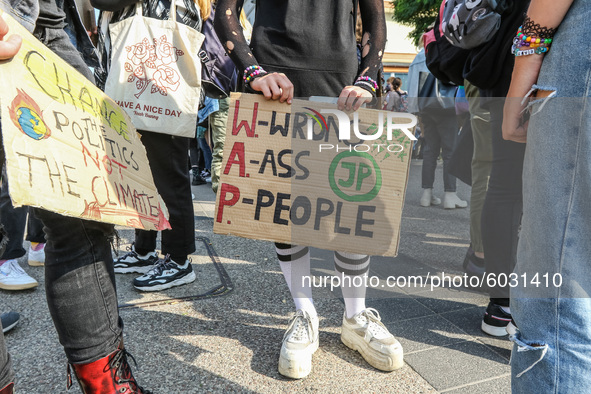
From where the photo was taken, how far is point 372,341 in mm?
1822

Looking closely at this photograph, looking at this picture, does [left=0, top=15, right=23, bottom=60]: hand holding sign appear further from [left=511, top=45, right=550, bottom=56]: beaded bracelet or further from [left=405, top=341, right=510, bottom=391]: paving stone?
[left=405, top=341, right=510, bottom=391]: paving stone

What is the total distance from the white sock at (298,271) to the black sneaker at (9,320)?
125cm

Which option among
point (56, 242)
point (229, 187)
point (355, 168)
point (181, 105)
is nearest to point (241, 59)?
point (229, 187)

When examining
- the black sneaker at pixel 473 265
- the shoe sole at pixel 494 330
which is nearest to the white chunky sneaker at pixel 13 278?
the shoe sole at pixel 494 330

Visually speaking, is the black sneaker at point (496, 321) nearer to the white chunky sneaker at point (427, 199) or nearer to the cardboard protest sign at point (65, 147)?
the cardboard protest sign at point (65, 147)

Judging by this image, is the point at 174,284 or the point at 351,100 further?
the point at 174,284

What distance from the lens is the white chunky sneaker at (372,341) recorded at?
1.78 meters

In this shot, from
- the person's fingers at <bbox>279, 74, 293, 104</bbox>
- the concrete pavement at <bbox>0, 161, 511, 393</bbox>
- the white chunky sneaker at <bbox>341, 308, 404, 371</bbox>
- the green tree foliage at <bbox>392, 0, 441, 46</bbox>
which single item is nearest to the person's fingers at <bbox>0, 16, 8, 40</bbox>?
the person's fingers at <bbox>279, 74, 293, 104</bbox>

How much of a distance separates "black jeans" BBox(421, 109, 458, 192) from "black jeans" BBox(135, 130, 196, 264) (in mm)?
3563

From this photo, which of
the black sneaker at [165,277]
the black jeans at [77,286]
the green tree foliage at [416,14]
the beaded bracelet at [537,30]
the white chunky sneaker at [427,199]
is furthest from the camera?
the green tree foliage at [416,14]

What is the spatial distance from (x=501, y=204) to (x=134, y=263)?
2.17 metres

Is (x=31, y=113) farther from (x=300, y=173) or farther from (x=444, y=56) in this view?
(x=444, y=56)

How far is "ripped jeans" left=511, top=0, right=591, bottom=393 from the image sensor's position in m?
1.03

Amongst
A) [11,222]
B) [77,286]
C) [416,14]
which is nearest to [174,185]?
[11,222]
